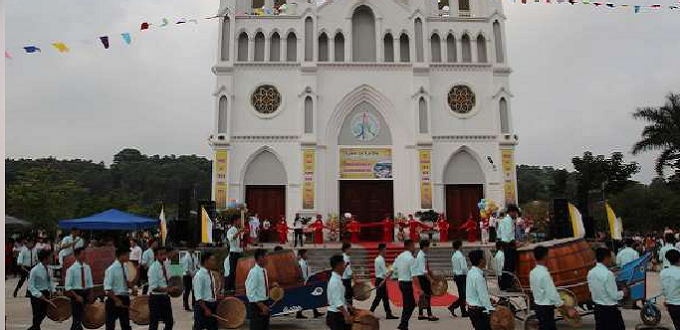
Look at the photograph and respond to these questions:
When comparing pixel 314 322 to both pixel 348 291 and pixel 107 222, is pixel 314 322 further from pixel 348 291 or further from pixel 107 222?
pixel 107 222

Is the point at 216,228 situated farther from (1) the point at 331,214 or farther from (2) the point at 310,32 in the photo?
(2) the point at 310,32

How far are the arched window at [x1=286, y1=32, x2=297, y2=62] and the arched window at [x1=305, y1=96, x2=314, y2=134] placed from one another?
2.34m

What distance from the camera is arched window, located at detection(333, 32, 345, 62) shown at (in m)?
24.7

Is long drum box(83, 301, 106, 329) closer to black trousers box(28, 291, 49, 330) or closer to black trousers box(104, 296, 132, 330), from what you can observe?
black trousers box(104, 296, 132, 330)

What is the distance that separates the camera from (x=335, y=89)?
24.2 meters

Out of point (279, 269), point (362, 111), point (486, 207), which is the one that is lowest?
point (279, 269)

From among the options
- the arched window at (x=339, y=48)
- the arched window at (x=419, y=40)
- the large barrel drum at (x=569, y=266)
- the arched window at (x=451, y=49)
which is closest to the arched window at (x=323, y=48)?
the arched window at (x=339, y=48)

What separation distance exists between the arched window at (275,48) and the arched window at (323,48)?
2.05m

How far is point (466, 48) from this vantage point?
82.3ft

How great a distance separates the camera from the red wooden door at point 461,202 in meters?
23.6

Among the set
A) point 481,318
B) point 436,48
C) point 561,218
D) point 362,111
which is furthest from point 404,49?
point 481,318

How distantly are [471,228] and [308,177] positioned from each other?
770cm

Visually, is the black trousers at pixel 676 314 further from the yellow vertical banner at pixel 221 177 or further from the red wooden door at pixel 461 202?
the yellow vertical banner at pixel 221 177

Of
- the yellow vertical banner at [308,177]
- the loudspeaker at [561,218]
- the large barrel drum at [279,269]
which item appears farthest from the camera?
the yellow vertical banner at [308,177]
